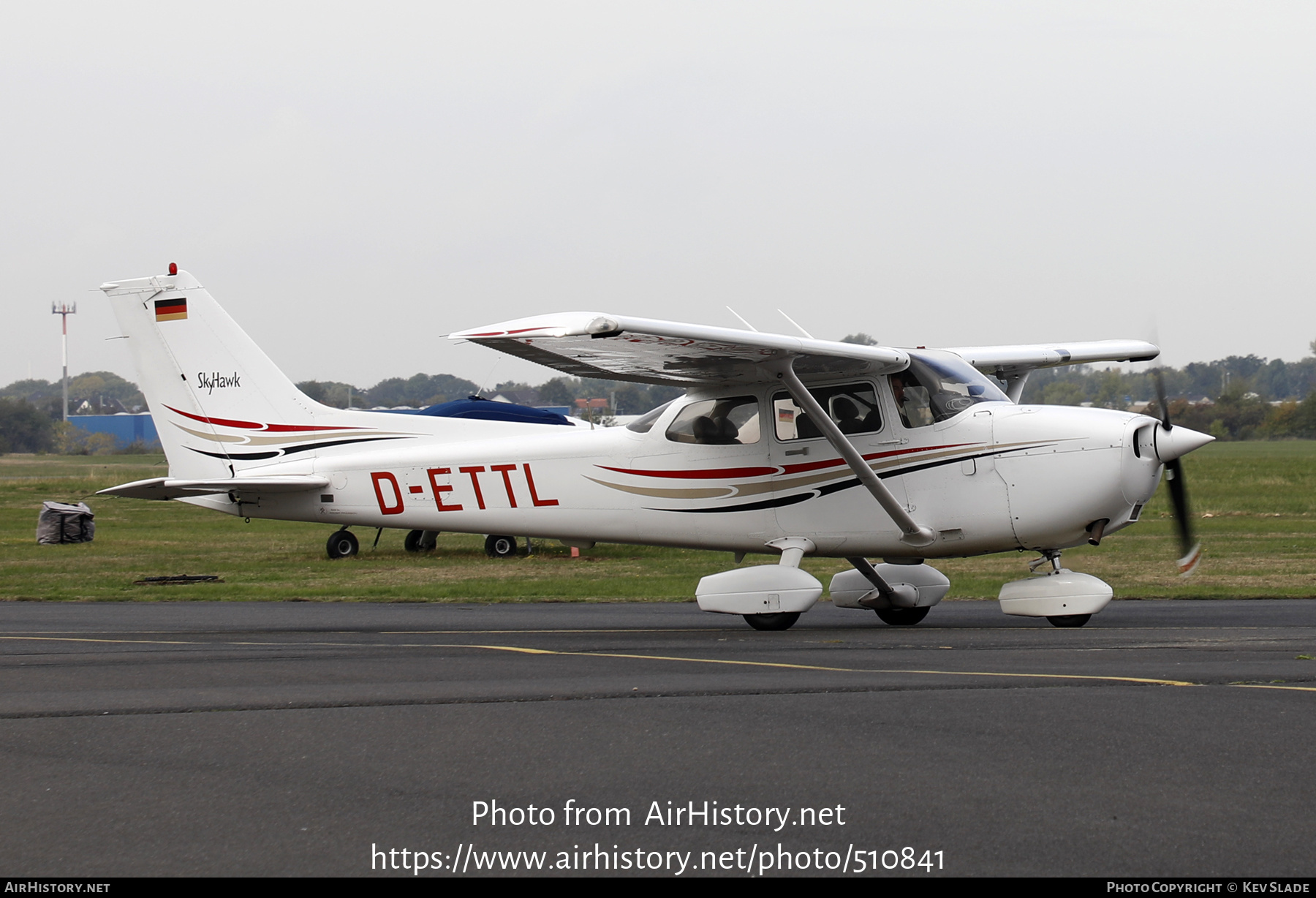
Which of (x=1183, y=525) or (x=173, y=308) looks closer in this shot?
(x=1183, y=525)

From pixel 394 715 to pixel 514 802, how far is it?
2.23 metres

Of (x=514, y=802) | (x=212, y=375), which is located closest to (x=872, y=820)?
(x=514, y=802)

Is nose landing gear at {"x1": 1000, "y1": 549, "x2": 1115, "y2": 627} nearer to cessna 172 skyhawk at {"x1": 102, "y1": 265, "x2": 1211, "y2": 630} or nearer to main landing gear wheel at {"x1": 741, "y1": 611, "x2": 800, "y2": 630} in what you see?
cessna 172 skyhawk at {"x1": 102, "y1": 265, "x2": 1211, "y2": 630}

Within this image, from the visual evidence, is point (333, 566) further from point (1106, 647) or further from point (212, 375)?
point (1106, 647)

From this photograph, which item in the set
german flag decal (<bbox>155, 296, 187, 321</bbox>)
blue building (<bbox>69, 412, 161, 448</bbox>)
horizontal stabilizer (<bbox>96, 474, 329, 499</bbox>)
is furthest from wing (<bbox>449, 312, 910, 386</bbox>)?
blue building (<bbox>69, 412, 161, 448</bbox>)

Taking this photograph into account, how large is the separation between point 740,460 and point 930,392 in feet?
6.31

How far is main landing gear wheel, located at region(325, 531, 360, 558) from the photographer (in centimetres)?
2570

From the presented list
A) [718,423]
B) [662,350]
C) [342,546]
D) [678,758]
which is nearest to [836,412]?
[718,423]

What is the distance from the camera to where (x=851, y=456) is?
37.5ft

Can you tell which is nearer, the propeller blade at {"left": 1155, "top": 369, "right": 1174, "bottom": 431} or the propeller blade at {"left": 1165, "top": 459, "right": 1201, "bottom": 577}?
the propeller blade at {"left": 1155, "top": 369, "right": 1174, "bottom": 431}

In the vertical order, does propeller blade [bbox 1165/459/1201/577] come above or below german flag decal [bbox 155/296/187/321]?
below

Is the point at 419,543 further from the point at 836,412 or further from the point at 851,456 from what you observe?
the point at 851,456

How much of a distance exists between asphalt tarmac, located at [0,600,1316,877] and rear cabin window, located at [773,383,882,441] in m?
2.37

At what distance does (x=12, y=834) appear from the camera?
4.70 meters
